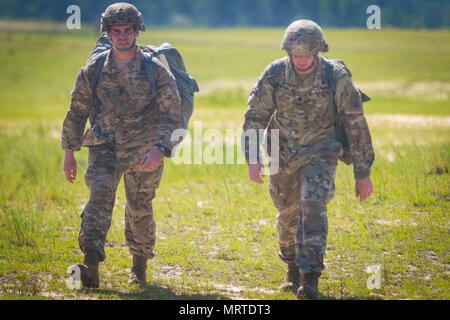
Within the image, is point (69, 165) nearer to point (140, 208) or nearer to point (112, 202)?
point (112, 202)

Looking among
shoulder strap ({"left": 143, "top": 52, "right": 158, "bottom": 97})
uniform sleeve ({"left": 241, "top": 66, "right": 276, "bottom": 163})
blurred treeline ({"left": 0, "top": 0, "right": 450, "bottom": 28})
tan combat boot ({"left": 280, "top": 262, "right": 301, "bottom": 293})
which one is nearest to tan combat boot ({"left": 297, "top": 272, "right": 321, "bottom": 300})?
tan combat boot ({"left": 280, "top": 262, "right": 301, "bottom": 293})

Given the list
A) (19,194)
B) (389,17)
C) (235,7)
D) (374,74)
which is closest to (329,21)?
(389,17)

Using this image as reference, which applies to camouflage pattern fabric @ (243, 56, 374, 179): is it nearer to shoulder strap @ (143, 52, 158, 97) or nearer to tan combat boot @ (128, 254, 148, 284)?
shoulder strap @ (143, 52, 158, 97)

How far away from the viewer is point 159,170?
5.77m

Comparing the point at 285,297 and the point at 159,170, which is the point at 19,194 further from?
the point at 285,297

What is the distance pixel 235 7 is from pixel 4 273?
147966 millimetres

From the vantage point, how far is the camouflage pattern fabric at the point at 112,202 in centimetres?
549

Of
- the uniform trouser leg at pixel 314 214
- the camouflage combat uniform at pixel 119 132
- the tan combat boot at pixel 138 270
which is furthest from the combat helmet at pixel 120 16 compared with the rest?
the tan combat boot at pixel 138 270

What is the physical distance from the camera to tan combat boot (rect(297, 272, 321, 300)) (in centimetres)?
506

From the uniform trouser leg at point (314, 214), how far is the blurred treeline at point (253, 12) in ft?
327

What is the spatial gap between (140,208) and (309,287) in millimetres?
1605

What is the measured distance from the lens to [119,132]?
18.5 ft

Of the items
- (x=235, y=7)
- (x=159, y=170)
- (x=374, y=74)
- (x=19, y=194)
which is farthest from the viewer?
(x=235, y=7)

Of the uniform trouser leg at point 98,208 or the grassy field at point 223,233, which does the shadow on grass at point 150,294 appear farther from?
the uniform trouser leg at point 98,208
